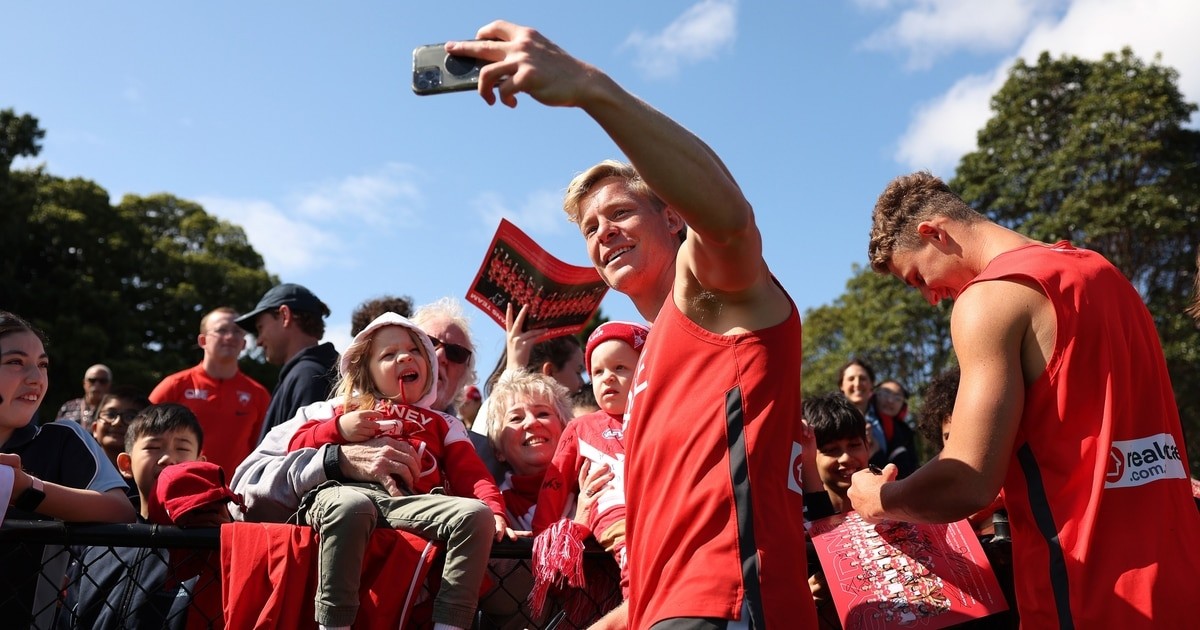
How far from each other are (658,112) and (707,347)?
552mm

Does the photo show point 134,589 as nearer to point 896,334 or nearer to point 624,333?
point 624,333

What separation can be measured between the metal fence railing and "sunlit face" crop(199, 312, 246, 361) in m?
4.43

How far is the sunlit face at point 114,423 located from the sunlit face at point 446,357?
2.69 metres

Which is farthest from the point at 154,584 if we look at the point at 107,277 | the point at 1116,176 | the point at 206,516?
the point at 107,277

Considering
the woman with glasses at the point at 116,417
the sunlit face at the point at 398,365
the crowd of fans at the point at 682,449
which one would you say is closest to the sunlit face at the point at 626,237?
the crowd of fans at the point at 682,449

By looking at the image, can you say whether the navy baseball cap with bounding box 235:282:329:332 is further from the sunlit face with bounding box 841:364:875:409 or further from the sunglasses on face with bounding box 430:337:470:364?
the sunlit face with bounding box 841:364:875:409

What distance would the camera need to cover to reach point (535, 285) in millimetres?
5660

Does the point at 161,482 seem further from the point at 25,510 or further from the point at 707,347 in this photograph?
the point at 707,347

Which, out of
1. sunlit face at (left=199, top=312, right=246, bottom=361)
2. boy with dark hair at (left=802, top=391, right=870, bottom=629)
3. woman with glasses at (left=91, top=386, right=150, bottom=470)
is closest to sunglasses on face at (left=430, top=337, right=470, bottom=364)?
boy with dark hair at (left=802, top=391, right=870, bottom=629)

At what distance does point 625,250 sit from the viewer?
9.50ft

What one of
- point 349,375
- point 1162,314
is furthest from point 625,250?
point 1162,314

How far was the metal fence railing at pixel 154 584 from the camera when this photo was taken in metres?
3.44

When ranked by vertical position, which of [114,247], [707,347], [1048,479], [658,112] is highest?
[114,247]

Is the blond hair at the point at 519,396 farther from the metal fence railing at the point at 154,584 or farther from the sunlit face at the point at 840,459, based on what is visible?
the sunlit face at the point at 840,459
